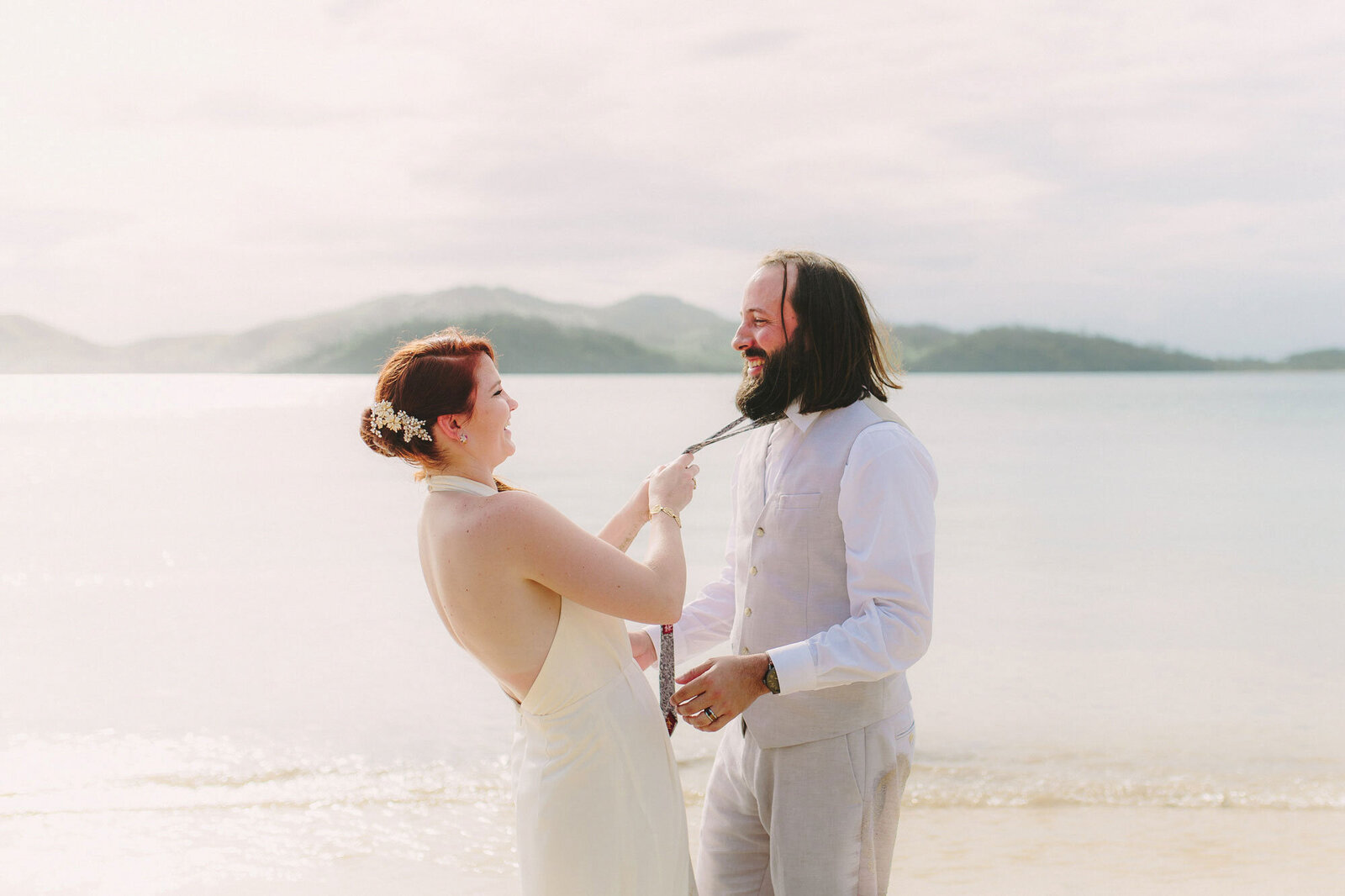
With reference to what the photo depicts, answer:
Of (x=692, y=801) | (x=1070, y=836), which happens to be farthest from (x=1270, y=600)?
(x=692, y=801)

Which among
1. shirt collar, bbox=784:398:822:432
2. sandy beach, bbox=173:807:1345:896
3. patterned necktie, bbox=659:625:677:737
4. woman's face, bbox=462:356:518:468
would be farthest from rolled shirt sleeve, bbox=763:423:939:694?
sandy beach, bbox=173:807:1345:896

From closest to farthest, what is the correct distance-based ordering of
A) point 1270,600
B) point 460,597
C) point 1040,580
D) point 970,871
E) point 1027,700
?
point 460,597 < point 970,871 < point 1027,700 < point 1270,600 < point 1040,580

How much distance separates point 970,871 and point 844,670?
11.9ft

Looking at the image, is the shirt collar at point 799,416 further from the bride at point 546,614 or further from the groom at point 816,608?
the bride at point 546,614

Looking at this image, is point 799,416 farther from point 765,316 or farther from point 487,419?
point 487,419

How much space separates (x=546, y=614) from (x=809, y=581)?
28.6 inches

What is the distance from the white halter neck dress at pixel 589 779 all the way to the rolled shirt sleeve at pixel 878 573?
0.41 meters

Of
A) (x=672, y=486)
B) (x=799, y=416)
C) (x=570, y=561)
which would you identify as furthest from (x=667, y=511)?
(x=799, y=416)

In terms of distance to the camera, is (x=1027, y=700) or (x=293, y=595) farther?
(x=293, y=595)

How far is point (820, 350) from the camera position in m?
2.79

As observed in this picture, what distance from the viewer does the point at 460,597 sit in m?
2.37

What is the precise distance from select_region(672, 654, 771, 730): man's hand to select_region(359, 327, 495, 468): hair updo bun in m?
0.84

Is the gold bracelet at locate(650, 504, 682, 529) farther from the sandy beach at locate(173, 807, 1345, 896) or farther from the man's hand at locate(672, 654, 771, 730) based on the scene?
the sandy beach at locate(173, 807, 1345, 896)

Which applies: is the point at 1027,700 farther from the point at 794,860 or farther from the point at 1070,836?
the point at 794,860
